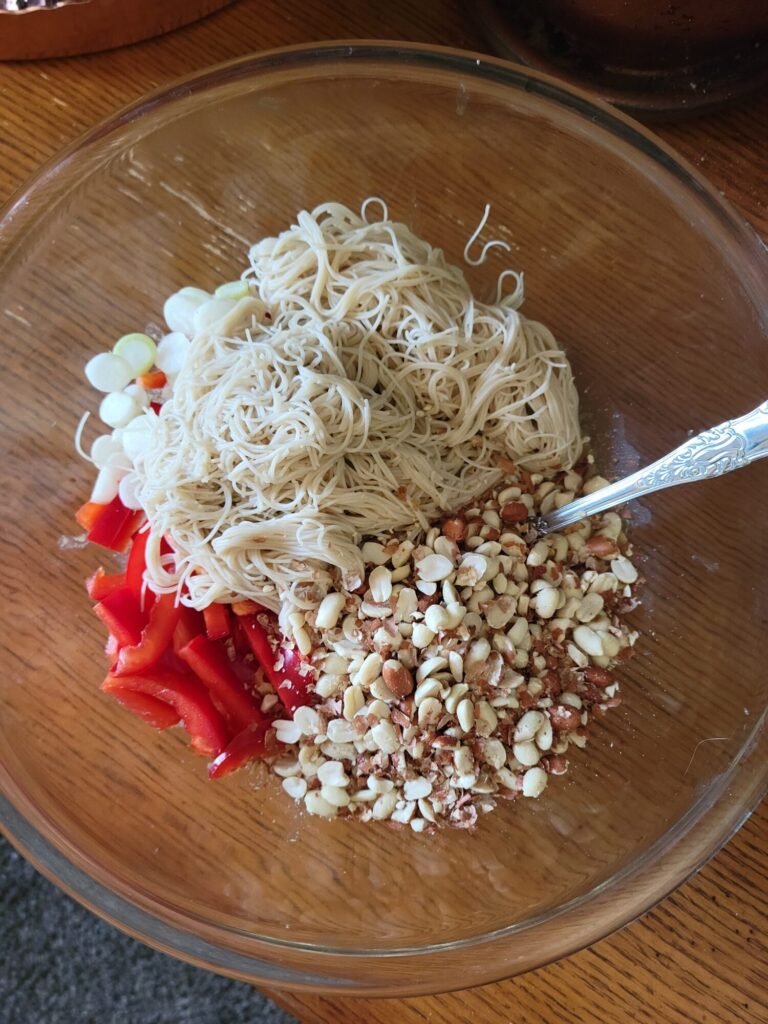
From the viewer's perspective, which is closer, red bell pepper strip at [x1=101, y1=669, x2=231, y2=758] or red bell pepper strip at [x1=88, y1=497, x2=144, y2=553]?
red bell pepper strip at [x1=101, y1=669, x2=231, y2=758]

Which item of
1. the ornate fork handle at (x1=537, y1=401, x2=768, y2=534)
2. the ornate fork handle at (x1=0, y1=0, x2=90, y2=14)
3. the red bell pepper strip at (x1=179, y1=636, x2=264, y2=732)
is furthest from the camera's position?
the ornate fork handle at (x1=0, y1=0, x2=90, y2=14)

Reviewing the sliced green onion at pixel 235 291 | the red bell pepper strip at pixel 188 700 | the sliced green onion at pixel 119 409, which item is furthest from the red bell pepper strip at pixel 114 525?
the sliced green onion at pixel 235 291

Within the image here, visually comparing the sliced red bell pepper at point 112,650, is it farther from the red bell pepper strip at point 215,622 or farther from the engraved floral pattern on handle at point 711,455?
the engraved floral pattern on handle at point 711,455

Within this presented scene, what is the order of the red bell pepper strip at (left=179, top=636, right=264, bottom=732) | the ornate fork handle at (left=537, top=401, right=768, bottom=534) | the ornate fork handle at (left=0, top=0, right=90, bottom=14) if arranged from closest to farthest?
1. the ornate fork handle at (left=537, top=401, right=768, bottom=534)
2. the red bell pepper strip at (left=179, top=636, right=264, bottom=732)
3. the ornate fork handle at (left=0, top=0, right=90, bottom=14)

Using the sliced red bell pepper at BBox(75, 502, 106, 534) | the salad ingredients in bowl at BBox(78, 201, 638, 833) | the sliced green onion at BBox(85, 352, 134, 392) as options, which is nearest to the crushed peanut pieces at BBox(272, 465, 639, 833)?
the salad ingredients in bowl at BBox(78, 201, 638, 833)

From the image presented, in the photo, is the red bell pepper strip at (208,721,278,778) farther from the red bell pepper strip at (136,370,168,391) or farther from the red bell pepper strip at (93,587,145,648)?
the red bell pepper strip at (136,370,168,391)

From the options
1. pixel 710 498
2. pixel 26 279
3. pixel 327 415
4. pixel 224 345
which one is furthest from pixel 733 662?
pixel 26 279

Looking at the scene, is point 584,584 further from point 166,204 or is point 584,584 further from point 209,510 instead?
point 166,204

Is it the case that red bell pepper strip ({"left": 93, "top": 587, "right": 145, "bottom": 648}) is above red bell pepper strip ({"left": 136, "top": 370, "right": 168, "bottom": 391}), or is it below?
below
